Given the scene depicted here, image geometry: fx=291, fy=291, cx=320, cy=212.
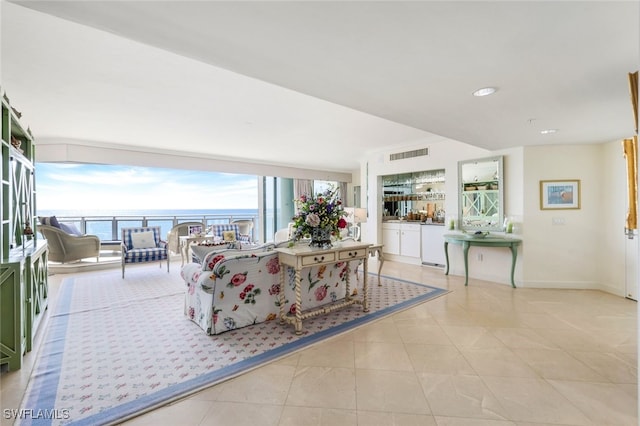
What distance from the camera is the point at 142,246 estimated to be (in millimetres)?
5754

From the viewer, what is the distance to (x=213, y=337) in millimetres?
2828

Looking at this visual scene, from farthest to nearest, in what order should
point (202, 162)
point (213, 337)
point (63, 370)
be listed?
point (202, 162), point (213, 337), point (63, 370)

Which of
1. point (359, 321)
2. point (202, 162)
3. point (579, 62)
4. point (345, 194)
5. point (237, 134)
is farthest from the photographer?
point (345, 194)

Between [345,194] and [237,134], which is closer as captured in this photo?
[237,134]

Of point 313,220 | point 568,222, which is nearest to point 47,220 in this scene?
point 313,220

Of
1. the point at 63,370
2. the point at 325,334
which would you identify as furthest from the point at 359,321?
the point at 63,370

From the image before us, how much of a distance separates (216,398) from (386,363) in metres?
1.30

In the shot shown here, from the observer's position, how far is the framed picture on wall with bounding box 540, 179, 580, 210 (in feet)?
14.9

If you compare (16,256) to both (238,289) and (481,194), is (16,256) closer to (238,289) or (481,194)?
(238,289)

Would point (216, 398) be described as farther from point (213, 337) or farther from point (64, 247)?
point (64, 247)

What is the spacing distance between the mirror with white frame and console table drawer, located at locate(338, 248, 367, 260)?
111 inches

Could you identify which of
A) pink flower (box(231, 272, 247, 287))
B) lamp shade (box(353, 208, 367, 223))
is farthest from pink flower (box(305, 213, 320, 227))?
lamp shade (box(353, 208, 367, 223))

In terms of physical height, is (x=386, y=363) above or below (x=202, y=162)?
below

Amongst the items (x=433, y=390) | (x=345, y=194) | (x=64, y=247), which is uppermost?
(x=345, y=194)
